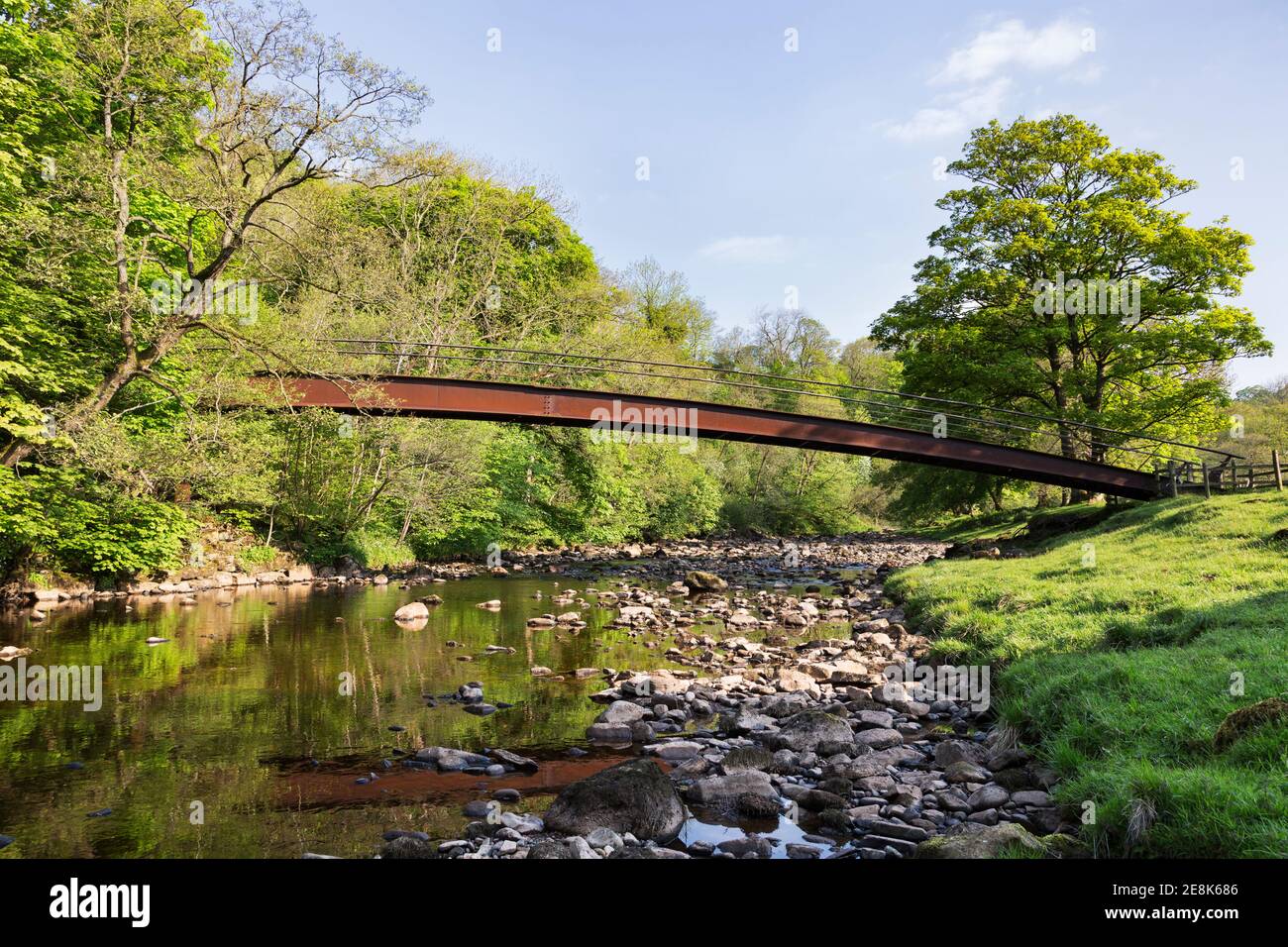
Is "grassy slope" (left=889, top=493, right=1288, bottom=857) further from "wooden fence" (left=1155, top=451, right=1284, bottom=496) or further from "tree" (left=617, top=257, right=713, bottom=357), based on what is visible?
"tree" (left=617, top=257, right=713, bottom=357)

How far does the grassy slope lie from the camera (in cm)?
485

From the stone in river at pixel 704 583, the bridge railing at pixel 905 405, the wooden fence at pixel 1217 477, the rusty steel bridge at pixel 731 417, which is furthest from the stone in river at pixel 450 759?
the wooden fence at pixel 1217 477

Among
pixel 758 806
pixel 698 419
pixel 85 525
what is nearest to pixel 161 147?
pixel 85 525

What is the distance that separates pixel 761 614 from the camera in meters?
17.8

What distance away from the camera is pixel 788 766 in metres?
7.49

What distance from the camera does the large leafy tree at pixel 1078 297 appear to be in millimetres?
26609

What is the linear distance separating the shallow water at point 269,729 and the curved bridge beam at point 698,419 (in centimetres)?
746

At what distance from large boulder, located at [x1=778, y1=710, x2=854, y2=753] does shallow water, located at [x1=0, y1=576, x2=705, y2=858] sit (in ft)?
6.19

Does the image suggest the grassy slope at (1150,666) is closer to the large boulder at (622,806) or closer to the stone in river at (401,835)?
the large boulder at (622,806)

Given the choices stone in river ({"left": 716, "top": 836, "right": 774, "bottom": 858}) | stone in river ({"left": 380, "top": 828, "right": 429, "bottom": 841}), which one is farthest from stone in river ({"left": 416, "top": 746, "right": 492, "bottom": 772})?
stone in river ({"left": 716, "top": 836, "right": 774, "bottom": 858})

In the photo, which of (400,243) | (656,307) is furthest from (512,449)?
(656,307)

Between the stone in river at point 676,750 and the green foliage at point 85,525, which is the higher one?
the green foliage at point 85,525

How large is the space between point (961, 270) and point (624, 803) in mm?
29658
